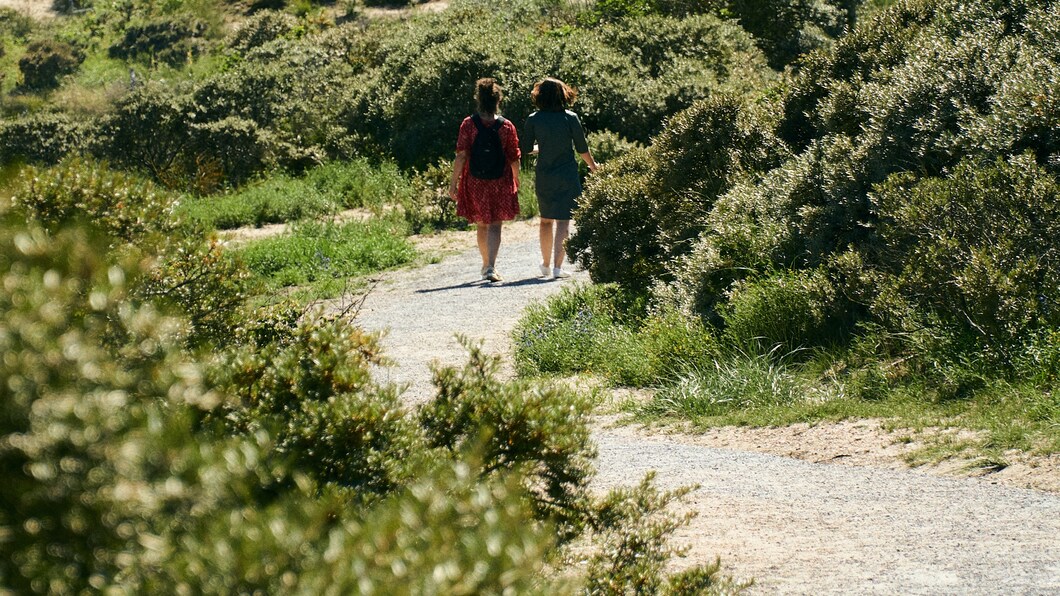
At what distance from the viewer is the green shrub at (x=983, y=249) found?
5980 millimetres

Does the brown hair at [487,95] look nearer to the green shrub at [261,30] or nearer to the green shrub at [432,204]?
the green shrub at [432,204]

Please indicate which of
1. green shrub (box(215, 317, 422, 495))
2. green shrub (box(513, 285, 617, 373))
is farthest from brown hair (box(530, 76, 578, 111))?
green shrub (box(215, 317, 422, 495))

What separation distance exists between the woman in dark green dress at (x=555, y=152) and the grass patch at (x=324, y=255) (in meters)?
2.25

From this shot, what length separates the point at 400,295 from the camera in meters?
10.8

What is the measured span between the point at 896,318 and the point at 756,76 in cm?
948

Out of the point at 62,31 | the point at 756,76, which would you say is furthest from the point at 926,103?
the point at 62,31

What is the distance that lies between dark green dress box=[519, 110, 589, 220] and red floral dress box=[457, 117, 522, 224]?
0.23 meters

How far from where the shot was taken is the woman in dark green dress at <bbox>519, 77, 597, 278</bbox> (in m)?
10.2

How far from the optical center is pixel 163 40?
39.9m

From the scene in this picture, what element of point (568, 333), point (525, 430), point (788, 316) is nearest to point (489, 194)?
point (568, 333)

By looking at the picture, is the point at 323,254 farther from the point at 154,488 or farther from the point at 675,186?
the point at 154,488

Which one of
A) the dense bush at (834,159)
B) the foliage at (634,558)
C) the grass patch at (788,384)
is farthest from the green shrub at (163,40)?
the foliage at (634,558)

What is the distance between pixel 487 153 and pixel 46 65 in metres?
32.9

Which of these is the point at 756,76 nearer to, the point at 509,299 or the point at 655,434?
the point at 509,299
